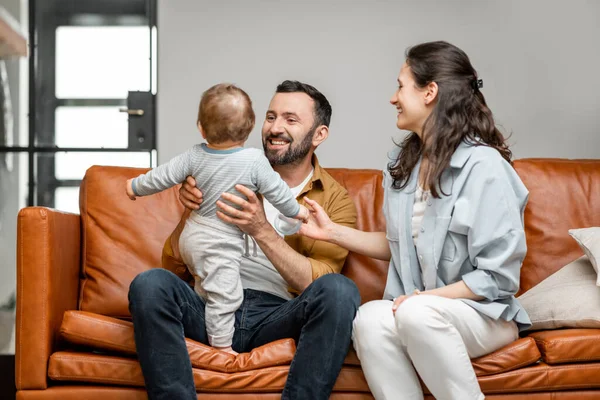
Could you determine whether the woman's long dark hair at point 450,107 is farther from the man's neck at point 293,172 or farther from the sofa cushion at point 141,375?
the sofa cushion at point 141,375

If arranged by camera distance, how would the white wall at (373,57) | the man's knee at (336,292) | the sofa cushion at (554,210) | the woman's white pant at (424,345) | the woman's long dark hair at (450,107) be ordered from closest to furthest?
the woman's white pant at (424,345)
the man's knee at (336,292)
the woman's long dark hair at (450,107)
the sofa cushion at (554,210)
the white wall at (373,57)

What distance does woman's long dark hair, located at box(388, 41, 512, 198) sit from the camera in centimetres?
212

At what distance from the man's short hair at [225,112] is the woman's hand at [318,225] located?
1.28 ft

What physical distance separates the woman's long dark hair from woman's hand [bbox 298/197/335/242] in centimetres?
33

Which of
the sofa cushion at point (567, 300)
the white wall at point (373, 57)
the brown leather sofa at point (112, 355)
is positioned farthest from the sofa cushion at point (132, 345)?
the white wall at point (373, 57)

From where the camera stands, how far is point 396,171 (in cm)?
225

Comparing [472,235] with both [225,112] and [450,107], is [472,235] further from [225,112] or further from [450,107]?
[225,112]

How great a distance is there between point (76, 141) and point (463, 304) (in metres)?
2.56

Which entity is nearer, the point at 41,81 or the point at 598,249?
the point at 598,249

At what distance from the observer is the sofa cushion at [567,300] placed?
84.7 inches

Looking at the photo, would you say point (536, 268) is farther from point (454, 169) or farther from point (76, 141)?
point (76, 141)

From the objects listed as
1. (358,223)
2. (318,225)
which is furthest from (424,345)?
(358,223)

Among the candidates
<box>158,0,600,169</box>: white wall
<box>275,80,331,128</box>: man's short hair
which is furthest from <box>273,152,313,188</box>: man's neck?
<box>158,0,600,169</box>: white wall

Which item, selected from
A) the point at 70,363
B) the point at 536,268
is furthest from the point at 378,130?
the point at 70,363
